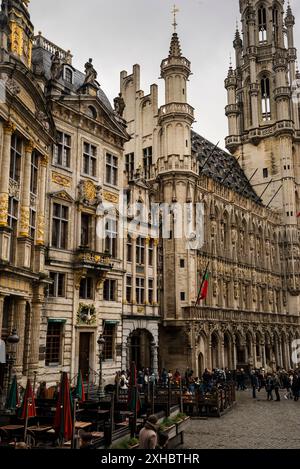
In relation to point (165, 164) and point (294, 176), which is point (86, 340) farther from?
point (294, 176)

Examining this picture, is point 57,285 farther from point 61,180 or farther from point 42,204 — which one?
point 61,180

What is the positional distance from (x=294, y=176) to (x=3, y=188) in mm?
53955

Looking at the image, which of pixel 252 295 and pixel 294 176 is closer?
pixel 252 295

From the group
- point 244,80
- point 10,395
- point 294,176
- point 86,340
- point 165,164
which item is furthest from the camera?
point 244,80

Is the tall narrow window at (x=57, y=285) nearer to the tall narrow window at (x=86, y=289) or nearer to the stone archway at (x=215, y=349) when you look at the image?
the tall narrow window at (x=86, y=289)

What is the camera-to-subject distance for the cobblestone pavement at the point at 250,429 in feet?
55.7

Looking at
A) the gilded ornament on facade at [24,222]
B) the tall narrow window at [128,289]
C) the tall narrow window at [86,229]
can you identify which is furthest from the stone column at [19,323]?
the tall narrow window at [128,289]

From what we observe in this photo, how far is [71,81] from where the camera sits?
33.5 m

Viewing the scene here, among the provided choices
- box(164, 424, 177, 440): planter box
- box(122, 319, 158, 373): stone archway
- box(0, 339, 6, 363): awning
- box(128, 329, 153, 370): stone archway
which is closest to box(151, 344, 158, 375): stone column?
box(122, 319, 158, 373): stone archway

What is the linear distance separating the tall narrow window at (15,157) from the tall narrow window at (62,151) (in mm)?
5142

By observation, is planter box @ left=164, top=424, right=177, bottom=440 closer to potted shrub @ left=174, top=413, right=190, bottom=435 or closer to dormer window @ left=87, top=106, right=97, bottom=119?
potted shrub @ left=174, top=413, right=190, bottom=435

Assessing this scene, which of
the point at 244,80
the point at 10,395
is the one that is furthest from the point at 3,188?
the point at 244,80

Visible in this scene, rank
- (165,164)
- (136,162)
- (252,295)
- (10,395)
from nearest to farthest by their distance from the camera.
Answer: (10,395) → (165,164) → (136,162) → (252,295)

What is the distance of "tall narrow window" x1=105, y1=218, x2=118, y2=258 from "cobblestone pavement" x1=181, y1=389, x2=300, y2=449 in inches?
504
